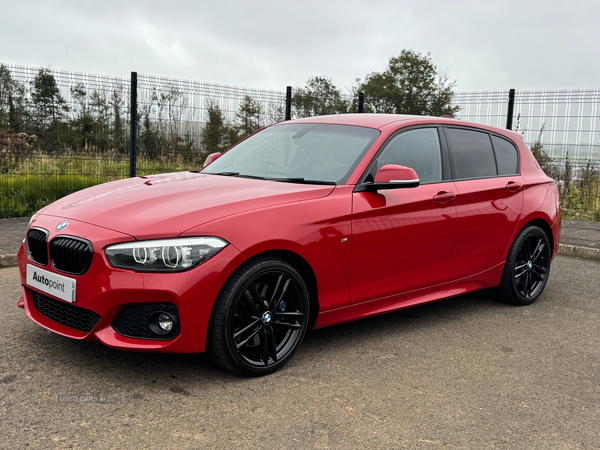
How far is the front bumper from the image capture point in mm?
3029

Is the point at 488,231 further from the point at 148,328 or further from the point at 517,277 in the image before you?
the point at 148,328

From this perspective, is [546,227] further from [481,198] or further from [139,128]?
[139,128]

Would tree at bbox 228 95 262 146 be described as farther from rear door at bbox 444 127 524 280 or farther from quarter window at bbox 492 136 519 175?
rear door at bbox 444 127 524 280

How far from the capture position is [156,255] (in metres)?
3.05

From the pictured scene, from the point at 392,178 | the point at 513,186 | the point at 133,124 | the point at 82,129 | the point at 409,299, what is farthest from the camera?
the point at 133,124

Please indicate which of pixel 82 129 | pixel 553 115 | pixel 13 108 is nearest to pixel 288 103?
pixel 82 129

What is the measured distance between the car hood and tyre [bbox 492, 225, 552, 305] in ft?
7.33

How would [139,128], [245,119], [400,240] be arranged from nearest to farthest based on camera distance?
[400,240] < [139,128] < [245,119]

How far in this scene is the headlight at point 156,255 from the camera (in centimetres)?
304

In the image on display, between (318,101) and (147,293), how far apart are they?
9.63 metres

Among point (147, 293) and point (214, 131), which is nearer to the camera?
point (147, 293)

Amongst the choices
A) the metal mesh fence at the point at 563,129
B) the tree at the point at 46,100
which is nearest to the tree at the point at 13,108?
the tree at the point at 46,100

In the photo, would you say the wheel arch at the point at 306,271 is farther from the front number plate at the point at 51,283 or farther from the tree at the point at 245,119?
the tree at the point at 245,119

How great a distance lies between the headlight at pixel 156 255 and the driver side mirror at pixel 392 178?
1327mm
